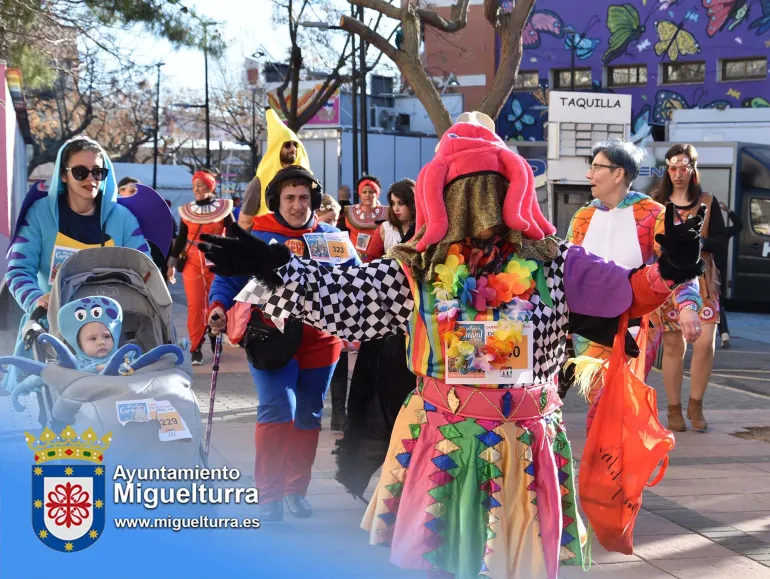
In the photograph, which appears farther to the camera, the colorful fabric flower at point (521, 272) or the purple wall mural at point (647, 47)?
the purple wall mural at point (647, 47)

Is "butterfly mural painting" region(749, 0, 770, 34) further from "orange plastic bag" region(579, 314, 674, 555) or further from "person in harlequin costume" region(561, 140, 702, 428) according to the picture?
"orange plastic bag" region(579, 314, 674, 555)

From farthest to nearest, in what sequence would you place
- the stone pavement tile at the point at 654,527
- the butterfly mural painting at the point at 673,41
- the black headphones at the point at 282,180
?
the butterfly mural painting at the point at 673,41 < the black headphones at the point at 282,180 < the stone pavement tile at the point at 654,527

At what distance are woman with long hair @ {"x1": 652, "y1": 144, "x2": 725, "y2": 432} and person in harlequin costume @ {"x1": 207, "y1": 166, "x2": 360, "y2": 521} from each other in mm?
2365

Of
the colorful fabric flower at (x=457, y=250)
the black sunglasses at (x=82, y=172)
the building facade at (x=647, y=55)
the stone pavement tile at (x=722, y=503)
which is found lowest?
the stone pavement tile at (x=722, y=503)

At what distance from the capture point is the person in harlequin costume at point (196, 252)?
36.5 feet

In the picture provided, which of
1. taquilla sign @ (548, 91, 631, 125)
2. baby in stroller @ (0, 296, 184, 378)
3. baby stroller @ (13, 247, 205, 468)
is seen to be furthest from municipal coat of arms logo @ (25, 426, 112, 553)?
taquilla sign @ (548, 91, 631, 125)

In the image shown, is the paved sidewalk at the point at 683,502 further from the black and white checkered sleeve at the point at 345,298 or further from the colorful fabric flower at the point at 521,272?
the colorful fabric flower at the point at 521,272

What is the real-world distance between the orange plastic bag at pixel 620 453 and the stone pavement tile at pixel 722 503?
236 cm

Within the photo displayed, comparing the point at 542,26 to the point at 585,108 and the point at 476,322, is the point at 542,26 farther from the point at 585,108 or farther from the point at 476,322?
the point at 476,322

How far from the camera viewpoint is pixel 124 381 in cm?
460

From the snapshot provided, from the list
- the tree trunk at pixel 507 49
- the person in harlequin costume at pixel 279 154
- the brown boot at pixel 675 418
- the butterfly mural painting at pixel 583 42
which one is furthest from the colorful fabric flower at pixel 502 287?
the butterfly mural painting at pixel 583 42

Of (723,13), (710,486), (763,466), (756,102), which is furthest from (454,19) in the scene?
(723,13)

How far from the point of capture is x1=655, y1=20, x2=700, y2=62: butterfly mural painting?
38.7m

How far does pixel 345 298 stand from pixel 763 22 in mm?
37020
